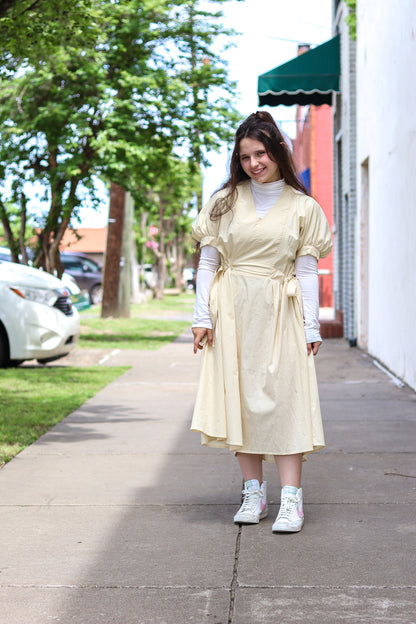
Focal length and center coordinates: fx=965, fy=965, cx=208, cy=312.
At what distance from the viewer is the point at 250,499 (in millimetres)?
4629

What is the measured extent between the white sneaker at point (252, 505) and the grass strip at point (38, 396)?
2.08 meters

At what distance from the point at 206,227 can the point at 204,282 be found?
263 millimetres

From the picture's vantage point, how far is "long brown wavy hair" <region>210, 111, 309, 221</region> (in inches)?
177

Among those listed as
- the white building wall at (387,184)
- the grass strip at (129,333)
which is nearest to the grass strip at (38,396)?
the white building wall at (387,184)

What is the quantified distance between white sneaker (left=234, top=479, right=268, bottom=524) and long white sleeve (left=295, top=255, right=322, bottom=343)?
756mm

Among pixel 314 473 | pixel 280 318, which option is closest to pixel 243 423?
pixel 280 318

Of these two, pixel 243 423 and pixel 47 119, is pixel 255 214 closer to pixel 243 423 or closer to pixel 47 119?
pixel 243 423

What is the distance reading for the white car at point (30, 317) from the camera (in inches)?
433

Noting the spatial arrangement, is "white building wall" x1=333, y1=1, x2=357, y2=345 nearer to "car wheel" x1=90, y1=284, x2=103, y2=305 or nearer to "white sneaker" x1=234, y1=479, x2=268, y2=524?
"white sneaker" x1=234, y1=479, x2=268, y2=524

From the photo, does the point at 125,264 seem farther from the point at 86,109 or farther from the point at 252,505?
the point at 252,505

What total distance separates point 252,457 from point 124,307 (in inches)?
750

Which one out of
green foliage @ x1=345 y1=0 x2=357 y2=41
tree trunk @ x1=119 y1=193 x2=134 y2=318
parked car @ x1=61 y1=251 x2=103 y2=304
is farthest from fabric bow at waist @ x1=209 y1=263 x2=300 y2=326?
parked car @ x1=61 y1=251 x2=103 y2=304

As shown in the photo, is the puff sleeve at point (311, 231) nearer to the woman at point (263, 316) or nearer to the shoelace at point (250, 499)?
the woman at point (263, 316)

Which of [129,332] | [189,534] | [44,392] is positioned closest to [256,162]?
[189,534]
